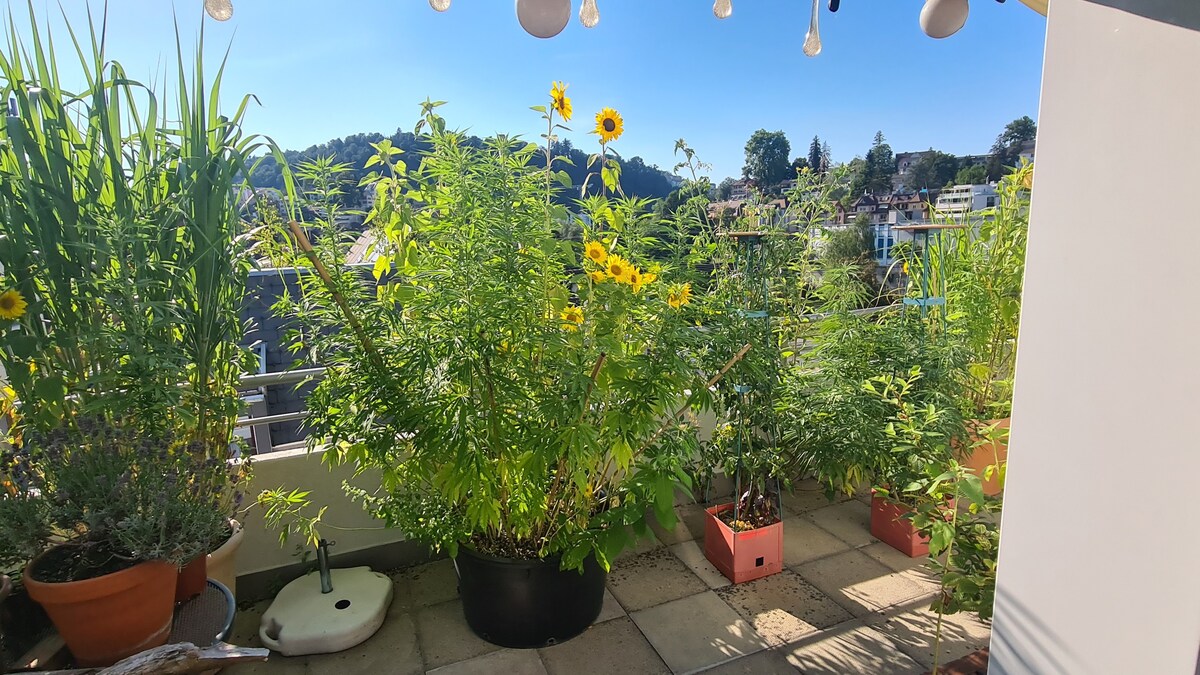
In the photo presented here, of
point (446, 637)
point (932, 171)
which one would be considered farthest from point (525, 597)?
point (932, 171)

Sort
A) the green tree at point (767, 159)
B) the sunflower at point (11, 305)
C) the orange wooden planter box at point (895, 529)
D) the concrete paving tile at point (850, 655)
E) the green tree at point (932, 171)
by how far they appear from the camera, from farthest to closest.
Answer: the green tree at point (932, 171), the green tree at point (767, 159), the orange wooden planter box at point (895, 529), the concrete paving tile at point (850, 655), the sunflower at point (11, 305)

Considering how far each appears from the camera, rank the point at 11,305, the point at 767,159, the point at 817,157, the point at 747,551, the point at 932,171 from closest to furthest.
→ the point at 11,305 < the point at 747,551 < the point at 817,157 < the point at 767,159 < the point at 932,171

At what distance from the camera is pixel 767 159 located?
2.83 metres

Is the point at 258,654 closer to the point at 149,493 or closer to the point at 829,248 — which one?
the point at 149,493

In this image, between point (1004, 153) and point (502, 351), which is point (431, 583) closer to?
point (502, 351)

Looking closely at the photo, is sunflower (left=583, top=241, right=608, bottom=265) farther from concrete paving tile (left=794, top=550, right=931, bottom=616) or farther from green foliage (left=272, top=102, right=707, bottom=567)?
concrete paving tile (left=794, top=550, right=931, bottom=616)

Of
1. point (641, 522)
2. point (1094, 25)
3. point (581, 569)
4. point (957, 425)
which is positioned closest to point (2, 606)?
point (581, 569)

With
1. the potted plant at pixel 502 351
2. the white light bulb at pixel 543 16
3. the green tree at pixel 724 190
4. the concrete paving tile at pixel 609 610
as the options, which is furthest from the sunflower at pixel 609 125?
the concrete paving tile at pixel 609 610

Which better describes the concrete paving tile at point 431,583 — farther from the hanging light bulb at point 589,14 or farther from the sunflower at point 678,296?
the hanging light bulb at point 589,14

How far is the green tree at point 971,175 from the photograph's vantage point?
9.15 feet

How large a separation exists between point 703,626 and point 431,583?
98cm

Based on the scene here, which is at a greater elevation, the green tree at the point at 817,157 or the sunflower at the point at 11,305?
the green tree at the point at 817,157

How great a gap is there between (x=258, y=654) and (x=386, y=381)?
66cm

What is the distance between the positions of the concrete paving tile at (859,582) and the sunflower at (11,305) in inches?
92.2
